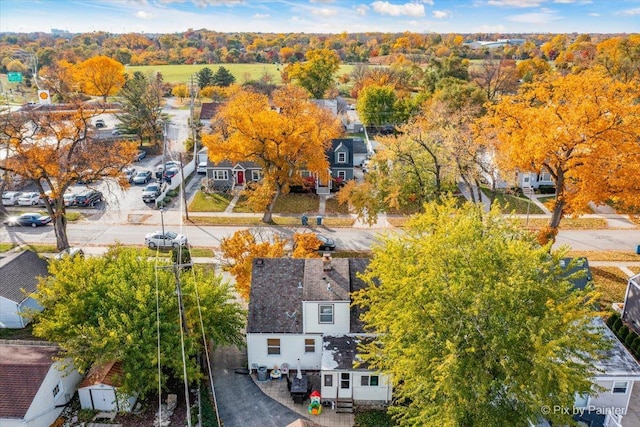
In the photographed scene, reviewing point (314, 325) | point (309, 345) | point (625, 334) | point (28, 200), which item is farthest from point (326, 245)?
point (28, 200)

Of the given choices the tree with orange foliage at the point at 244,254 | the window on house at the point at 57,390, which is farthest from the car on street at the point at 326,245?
the window on house at the point at 57,390

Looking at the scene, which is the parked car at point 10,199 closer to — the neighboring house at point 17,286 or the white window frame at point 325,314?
the neighboring house at point 17,286

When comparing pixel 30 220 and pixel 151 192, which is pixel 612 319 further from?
pixel 30 220

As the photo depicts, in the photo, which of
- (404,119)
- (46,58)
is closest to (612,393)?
(404,119)

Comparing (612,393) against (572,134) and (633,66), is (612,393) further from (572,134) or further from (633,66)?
(633,66)

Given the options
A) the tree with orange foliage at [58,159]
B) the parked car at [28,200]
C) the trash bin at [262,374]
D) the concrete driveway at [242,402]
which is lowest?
the concrete driveway at [242,402]

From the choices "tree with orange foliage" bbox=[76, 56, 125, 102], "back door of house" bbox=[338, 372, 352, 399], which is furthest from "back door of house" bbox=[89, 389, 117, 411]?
"tree with orange foliage" bbox=[76, 56, 125, 102]

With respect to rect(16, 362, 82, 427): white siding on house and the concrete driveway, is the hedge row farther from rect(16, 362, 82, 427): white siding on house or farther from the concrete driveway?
rect(16, 362, 82, 427): white siding on house
